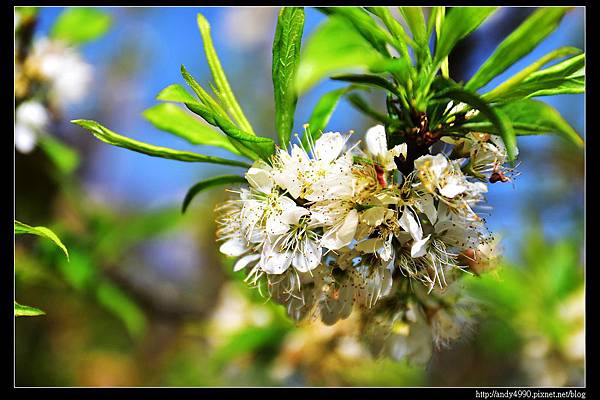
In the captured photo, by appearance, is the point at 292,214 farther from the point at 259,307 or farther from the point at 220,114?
the point at 259,307

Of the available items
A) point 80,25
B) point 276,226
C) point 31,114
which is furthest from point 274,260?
point 80,25

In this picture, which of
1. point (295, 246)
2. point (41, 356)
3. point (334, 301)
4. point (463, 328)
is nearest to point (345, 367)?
point (463, 328)

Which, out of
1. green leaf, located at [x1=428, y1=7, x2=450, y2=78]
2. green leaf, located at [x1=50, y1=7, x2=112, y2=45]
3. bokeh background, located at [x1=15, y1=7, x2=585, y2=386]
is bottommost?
bokeh background, located at [x1=15, y1=7, x2=585, y2=386]

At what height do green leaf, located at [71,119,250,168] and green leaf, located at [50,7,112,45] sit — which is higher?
green leaf, located at [50,7,112,45]

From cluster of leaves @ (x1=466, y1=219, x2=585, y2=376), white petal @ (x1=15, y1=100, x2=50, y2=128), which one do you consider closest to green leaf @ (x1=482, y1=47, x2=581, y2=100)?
cluster of leaves @ (x1=466, y1=219, x2=585, y2=376)

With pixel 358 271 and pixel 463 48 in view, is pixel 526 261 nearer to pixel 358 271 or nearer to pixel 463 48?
pixel 463 48

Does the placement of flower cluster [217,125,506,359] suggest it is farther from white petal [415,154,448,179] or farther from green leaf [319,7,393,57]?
green leaf [319,7,393,57]

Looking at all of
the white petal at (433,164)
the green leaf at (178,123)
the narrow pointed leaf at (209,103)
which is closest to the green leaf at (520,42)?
the white petal at (433,164)

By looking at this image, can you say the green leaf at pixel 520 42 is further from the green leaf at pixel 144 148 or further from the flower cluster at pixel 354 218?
the green leaf at pixel 144 148
